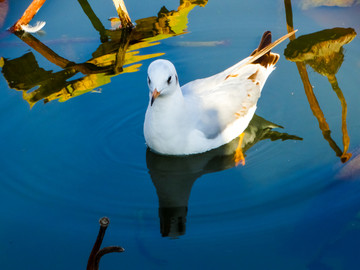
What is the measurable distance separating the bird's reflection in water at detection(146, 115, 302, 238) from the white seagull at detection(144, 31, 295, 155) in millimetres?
67

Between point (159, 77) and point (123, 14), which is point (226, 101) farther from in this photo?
point (123, 14)

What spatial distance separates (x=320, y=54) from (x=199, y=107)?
5.17 feet

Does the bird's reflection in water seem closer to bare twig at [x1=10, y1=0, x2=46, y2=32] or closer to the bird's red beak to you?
the bird's red beak

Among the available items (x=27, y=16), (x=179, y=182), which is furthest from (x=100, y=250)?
(x=27, y=16)

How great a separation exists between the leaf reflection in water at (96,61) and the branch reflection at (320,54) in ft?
3.74

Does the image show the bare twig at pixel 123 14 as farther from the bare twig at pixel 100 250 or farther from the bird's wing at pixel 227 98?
the bare twig at pixel 100 250

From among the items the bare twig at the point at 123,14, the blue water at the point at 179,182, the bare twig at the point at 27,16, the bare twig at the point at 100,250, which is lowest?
the bare twig at the point at 100,250

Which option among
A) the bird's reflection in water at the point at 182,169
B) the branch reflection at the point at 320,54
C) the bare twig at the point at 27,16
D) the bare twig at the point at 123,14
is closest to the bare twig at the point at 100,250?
the bird's reflection in water at the point at 182,169

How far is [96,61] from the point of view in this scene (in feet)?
16.1

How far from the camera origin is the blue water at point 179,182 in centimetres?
305

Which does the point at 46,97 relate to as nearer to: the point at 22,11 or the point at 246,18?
the point at 22,11

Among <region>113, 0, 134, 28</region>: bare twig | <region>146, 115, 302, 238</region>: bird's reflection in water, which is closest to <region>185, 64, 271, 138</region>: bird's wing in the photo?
<region>146, 115, 302, 238</region>: bird's reflection in water

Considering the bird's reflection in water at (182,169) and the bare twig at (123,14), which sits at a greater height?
the bare twig at (123,14)

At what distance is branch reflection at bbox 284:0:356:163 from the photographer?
4.20 m
